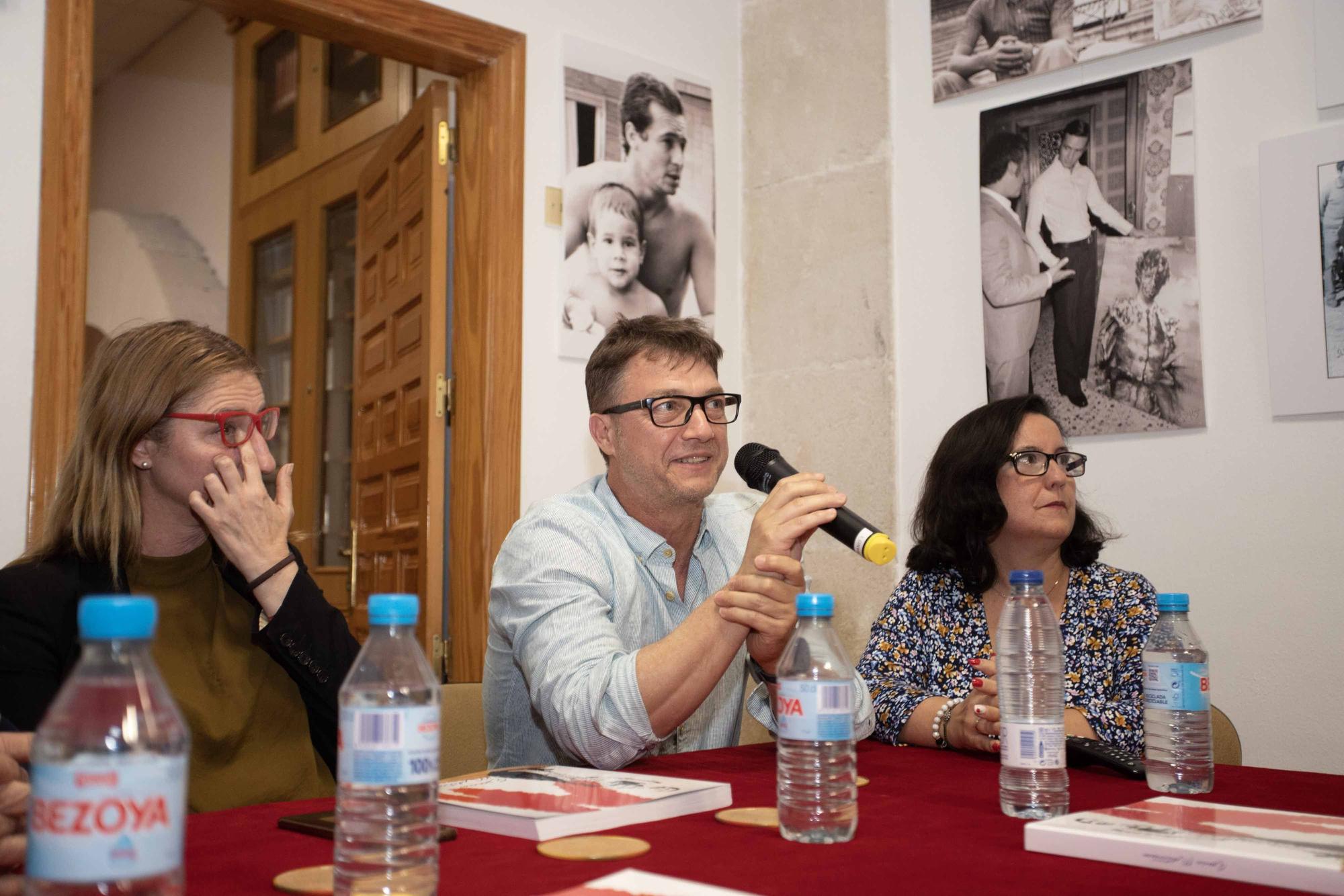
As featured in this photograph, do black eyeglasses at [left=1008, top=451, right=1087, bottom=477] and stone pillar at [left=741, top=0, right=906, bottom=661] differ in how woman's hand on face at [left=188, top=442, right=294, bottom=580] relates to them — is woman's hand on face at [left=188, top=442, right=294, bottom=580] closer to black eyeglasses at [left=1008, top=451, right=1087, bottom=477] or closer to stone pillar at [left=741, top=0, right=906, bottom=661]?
black eyeglasses at [left=1008, top=451, right=1087, bottom=477]

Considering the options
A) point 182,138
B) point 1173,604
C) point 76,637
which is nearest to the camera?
point 1173,604

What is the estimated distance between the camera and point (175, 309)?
18.1ft

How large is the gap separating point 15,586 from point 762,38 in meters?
2.94

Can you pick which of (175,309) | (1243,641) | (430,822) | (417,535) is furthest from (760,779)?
(175,309)

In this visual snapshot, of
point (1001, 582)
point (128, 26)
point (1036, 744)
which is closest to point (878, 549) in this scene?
point (1036, 744)

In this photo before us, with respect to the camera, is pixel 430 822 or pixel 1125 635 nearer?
pixel 430 822

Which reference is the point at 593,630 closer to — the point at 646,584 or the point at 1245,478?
the point at 646,584

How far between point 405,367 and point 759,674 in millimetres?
1953

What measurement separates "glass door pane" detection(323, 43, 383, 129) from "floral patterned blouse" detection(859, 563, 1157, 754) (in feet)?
10.8

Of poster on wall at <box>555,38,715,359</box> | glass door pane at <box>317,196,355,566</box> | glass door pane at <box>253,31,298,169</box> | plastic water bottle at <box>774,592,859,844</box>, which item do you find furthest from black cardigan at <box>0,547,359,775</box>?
glass door pane at <box>253,31,298,169</box>

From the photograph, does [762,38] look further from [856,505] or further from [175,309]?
[175,309]

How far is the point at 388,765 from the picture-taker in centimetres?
82

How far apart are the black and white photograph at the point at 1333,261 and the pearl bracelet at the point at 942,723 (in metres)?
1.38

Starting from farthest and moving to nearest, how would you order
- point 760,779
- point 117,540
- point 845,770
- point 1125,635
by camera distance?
1. point 1125,635
2. point 117,540
3. point 760,779
4. point 845,770
